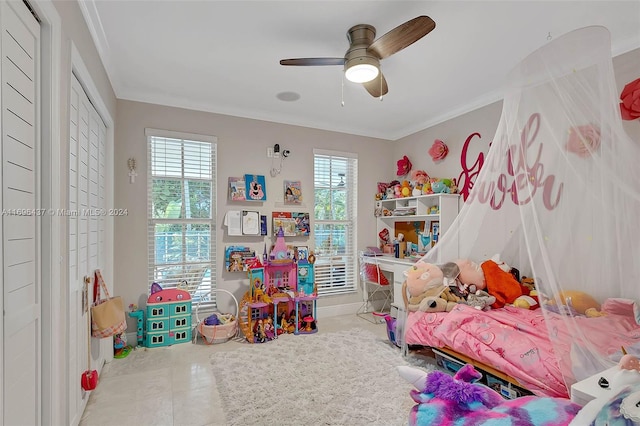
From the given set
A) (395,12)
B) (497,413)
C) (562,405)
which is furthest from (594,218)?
(395,12)

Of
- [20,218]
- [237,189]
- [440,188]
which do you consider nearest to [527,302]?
[440,188]

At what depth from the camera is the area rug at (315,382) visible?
2.12m

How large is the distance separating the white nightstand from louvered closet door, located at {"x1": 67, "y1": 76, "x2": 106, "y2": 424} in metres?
2.56

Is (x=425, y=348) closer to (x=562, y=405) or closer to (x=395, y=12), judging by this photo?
(x=562, y=405)

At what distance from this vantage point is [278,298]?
12.1ft

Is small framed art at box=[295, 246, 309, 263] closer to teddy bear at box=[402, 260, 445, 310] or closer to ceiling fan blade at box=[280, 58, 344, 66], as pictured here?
teddy bear at box=[402, 260, 445, 310]

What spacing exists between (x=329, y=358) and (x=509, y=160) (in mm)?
2246

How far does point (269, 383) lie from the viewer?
8.36ft

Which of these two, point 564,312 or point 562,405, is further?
point 564,312

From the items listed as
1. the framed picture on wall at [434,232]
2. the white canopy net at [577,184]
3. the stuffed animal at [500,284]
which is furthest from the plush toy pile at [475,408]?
the framed picture on wall at [434,232]

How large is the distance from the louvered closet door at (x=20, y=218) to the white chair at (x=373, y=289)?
354cm

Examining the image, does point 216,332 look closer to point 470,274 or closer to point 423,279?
point 423,279

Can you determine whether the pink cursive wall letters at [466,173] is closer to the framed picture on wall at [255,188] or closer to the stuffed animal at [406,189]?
the stuffed animal at [406,189]

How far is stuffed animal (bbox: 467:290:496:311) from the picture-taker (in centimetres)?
275
